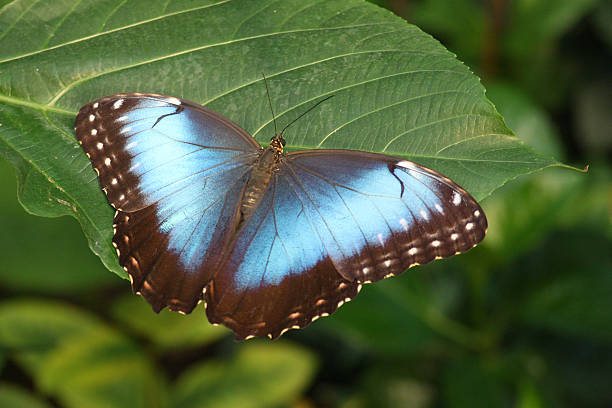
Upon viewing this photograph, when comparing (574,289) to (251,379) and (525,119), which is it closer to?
(525,119)

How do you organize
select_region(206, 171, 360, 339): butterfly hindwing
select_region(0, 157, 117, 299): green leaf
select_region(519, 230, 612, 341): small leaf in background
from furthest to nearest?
select_region(0, 157, 117, 299): green leaf < select_region(519, 230, 612, 341): small leaf in background < select_region(206, 171, 360, 339): butterfly hindwing

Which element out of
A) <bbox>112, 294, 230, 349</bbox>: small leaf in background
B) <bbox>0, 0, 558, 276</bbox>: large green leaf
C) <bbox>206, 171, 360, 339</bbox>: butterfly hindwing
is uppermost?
<bbox>0, 0, 558, 276</bbox>: large green leaf

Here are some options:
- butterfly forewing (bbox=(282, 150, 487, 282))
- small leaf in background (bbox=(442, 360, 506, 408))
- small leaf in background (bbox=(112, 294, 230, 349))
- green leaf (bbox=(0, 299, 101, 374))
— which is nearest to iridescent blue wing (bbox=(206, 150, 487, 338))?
butterfly forewing (bbox=(282, 150, 487, 282))

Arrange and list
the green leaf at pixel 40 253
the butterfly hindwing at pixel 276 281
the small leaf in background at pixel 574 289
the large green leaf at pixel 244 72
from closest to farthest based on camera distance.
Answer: the large green leaf at pixel 244 72 → the butterfly hindwing at pixel 276 281 → the small leaf in background at pixel 574 289 → the green leaf at pixel 40 253

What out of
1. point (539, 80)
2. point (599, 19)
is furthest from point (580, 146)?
point (599, 19)

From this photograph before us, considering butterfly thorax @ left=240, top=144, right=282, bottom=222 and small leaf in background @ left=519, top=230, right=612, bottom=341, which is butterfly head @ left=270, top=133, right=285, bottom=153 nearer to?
butterfly thorax @ left=240, top=144, right=282, bottom=222

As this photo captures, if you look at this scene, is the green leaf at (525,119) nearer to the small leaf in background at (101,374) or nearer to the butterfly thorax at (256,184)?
the butterfly thorax at (256,184)

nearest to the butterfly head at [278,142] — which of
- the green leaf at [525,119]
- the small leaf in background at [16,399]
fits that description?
the green leaf at [525,119]

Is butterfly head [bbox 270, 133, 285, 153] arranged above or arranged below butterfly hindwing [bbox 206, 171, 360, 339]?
above
